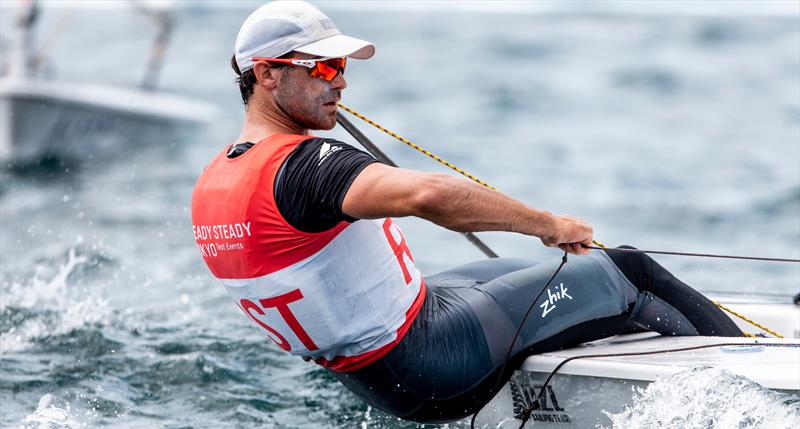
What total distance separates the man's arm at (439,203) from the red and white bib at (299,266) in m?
0.24

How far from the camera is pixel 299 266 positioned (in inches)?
108

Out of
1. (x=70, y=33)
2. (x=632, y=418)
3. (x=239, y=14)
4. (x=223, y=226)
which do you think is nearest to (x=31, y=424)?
(x=223, y=226)

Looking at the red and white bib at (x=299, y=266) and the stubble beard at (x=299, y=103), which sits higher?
the stubble beard at (x=299, y=103)

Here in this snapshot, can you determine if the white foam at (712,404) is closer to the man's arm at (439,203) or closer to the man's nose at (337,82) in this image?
the man's arm at (439,203)

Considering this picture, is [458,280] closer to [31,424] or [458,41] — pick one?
[31,424]

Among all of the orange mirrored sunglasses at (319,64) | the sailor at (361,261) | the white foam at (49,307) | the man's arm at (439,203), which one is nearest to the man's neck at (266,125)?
the sailor at (361,261)

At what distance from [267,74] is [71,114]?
7.73 m

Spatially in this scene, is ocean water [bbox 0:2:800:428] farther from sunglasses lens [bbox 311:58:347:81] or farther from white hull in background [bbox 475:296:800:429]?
sunglasses lens [bbox 311:58:347:81]

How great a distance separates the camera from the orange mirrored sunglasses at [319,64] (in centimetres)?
276

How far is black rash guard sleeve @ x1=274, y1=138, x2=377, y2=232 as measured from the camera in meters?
2.56

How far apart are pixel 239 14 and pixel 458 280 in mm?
22011

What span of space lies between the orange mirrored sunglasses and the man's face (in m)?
0.01

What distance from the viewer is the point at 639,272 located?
3246 millimetres

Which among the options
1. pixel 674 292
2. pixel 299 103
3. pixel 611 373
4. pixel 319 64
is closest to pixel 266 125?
pixel 299 103
